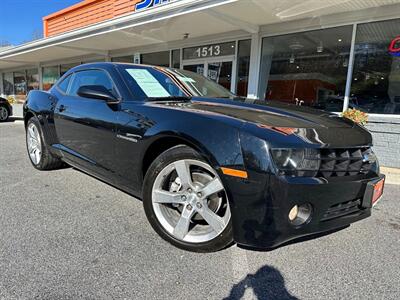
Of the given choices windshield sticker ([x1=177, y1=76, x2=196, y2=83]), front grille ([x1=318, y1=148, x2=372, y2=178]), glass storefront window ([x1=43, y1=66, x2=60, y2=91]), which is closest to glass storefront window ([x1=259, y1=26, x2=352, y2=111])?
windshield sticker ([x1=177, y1=76, x2=196, y2=83])

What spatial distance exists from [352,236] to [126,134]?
2256 millimetres

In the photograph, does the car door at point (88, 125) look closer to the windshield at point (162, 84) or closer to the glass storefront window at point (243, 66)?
the windshield at point (162, 84)

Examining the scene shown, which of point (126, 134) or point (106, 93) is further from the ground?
point (106, 93)

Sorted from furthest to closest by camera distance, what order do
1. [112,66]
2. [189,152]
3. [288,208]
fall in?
1. [112,66]
2. [189,152]
3. [288,208]

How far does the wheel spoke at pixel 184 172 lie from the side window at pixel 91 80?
1121 mm

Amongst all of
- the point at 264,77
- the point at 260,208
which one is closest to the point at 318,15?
the point at 264,77

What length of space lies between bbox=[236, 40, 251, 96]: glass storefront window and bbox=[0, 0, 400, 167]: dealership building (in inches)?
1.0

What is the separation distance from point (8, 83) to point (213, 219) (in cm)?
2276

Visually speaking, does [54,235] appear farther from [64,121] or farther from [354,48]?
[354,48]

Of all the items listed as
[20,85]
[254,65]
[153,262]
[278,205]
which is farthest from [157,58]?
[20,85]

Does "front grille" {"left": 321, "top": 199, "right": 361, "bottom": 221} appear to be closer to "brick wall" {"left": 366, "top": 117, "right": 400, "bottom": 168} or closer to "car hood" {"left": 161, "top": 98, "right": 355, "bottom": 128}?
"car hood" {"left": 161, "top": 98, "right": 355, "bottom": 128}

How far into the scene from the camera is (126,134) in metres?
2.63

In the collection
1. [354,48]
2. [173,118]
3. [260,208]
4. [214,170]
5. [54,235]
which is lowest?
[54,235]

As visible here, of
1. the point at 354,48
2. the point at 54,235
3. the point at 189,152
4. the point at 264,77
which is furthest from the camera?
the point at 264,77
